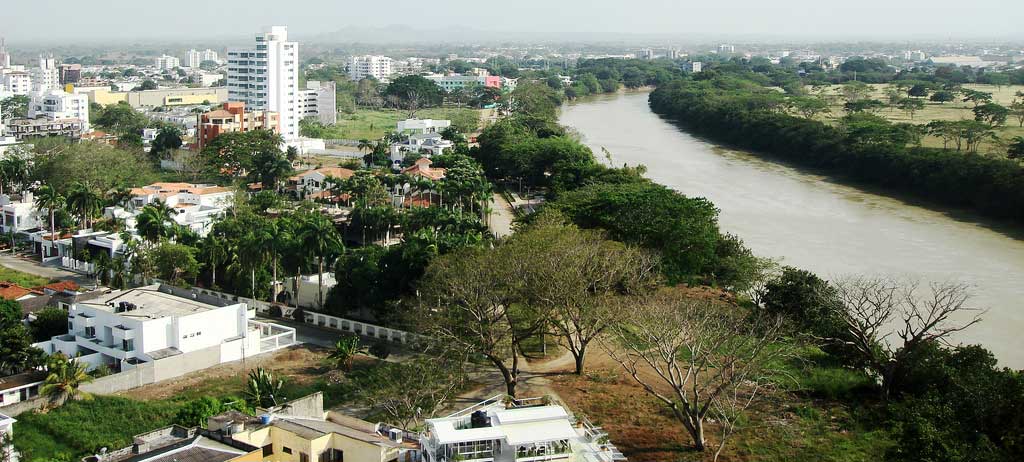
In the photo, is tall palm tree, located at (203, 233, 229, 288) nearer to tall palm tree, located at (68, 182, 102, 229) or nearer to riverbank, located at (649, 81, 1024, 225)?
tall palm tree, located at (68, 182, 102, 229)

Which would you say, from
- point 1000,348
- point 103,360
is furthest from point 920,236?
point 103,360

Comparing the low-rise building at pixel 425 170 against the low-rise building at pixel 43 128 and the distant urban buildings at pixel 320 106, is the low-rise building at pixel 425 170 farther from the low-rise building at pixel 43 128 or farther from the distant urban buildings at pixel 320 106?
the distant urban buildings at pixel 320 106

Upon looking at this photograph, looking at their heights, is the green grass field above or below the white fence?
above

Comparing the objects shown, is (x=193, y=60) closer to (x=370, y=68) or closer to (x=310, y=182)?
(x=370, y=68)

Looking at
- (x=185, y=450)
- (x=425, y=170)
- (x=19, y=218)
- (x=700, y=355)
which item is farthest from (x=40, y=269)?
(x=700, y=355)

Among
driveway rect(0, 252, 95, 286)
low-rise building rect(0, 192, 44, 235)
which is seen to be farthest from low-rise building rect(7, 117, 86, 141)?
driveway rect(0, 252, 95, 286)

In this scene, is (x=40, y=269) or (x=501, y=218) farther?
(x=501, y=218)

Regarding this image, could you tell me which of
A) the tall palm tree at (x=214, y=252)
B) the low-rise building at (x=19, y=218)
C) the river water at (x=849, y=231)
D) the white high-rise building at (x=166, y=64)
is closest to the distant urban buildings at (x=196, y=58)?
the white high-rise building at (x=166, y=64)
